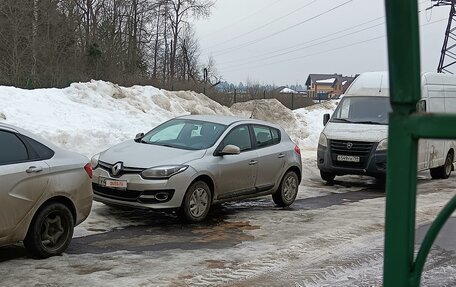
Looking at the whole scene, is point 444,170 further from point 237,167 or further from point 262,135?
point 237,167

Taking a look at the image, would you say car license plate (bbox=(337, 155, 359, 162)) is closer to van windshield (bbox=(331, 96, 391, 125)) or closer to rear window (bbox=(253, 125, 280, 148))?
van windshield (bbox=(331, 96, 391, 125))

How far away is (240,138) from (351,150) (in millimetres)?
4645

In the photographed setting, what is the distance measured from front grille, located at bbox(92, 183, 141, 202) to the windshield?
1309 mm

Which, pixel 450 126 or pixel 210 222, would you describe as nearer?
pixel 450 126

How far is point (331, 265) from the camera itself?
6.71m

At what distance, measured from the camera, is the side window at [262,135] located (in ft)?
34.7

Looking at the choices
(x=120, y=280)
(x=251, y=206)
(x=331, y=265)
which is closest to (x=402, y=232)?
(x=120, y=280)

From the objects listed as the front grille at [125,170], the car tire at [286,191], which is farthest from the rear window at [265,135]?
the front grille at [125,170]

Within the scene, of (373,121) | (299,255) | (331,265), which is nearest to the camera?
(331,265)

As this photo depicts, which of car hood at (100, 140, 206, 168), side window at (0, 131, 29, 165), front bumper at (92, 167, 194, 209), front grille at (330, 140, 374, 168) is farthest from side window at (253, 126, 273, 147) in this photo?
side window at (0, 131, 29, 165)

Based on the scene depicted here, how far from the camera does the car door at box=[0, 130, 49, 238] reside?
19.9ft

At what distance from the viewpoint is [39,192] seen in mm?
6410

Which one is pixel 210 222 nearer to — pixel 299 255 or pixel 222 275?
pixel 299 255

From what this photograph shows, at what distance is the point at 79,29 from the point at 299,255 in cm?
3634
